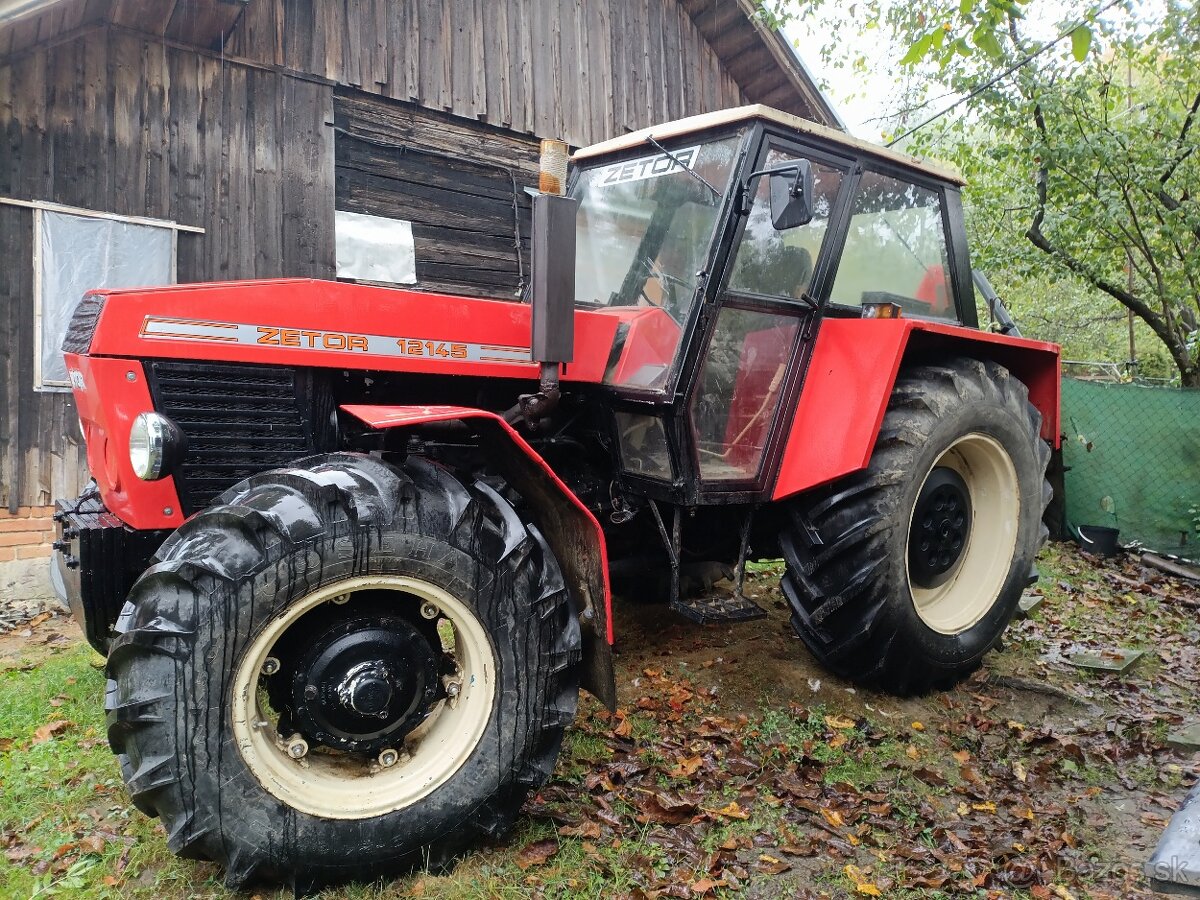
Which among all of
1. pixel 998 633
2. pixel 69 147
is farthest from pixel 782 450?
pixel 69 147

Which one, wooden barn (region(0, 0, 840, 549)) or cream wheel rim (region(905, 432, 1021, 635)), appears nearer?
cream wheel rim (region(905, 432, 1021, 635))

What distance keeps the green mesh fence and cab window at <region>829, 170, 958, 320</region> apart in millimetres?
3439

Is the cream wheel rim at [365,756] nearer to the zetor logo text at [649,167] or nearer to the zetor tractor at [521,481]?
the zetor tractor at [521,481]

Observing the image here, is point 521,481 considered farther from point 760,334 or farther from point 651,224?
point 651,224

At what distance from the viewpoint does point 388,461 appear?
254cm

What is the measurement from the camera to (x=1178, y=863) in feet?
5.02

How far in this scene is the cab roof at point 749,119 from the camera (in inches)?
131

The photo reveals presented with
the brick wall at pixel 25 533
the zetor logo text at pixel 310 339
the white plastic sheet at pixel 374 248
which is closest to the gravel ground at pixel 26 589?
the brick wall at pixel 25 533

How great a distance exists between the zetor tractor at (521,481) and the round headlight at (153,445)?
1cm

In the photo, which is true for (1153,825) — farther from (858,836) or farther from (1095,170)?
(1095,170)


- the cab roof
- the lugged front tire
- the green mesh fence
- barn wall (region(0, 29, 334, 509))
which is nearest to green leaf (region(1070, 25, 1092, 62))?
the cab roof

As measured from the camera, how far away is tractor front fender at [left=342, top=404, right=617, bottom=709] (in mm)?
2713

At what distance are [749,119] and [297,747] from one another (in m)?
2.71

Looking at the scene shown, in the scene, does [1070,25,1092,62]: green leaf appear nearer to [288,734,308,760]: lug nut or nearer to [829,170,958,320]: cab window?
[829,170,958,320]: cab window
